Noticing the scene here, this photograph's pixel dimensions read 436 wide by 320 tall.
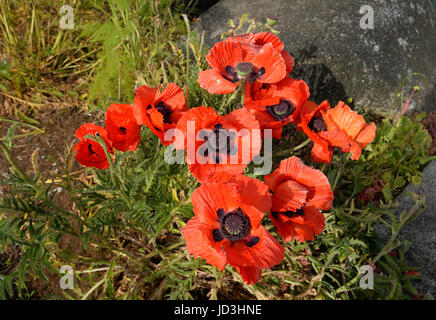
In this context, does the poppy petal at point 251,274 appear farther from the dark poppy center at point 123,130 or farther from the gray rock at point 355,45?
the gray rock at point 355,45

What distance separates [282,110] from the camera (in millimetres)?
1177

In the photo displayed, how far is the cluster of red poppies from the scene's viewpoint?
979 mm

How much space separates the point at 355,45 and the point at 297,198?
156 cm

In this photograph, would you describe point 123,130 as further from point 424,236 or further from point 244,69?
point 424,236

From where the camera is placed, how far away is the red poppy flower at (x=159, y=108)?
3.45 ft

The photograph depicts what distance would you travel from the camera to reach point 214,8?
261 cm

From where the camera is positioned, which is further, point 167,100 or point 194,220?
point 167,100

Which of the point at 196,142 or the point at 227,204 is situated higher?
the point at 196,142

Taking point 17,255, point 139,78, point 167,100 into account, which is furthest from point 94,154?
point 17,255

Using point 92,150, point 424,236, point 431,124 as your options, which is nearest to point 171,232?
point 92,150

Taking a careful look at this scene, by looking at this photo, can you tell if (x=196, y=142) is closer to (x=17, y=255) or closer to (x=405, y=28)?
(x=17, y=255)

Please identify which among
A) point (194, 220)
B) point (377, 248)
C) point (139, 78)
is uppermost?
point (139, 78)

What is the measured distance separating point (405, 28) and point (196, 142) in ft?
6.75

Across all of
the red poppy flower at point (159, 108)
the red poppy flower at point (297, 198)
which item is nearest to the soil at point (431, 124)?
the red poppy flower at point (297, 198)
